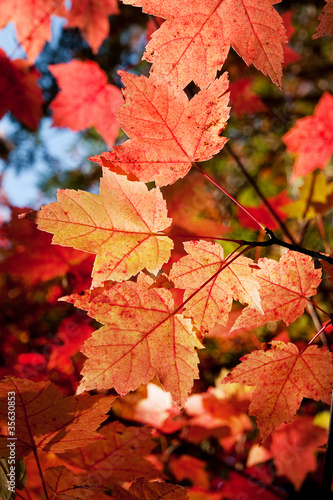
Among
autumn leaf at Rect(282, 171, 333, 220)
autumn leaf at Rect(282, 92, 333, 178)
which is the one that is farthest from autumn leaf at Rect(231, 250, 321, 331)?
autumn leaf at Rect(282, 92, 333, 178)

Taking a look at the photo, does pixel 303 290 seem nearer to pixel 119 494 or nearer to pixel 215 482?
pixel 119 494

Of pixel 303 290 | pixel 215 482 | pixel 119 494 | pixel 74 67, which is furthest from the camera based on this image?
pixel 215 482

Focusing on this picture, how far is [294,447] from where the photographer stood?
1.28m

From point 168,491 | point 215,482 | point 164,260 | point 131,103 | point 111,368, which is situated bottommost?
point 215,482

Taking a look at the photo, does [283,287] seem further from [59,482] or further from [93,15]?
[93,15]

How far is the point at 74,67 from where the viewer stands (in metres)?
1.39

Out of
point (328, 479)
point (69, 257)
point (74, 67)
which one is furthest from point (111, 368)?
point (74, 67)

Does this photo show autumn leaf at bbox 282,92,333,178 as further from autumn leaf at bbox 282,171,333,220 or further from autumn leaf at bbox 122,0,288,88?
autumn leaf at bbox 122,0,288,88

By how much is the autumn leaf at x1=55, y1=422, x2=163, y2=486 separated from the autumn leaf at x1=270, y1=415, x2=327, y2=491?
2.25 feet

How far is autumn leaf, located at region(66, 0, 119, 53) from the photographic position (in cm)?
137

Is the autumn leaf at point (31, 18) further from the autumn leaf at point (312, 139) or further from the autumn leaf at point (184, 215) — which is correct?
the autumn leaf at point (312, 139)

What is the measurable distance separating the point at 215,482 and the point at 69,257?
1.10 m

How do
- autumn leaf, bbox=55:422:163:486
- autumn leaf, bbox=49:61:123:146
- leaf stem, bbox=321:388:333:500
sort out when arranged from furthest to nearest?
1. autumn leaf, bbox=49:61:123:146
2. autumn leaf, bbox=55:422:163:486
3. leaf stem, bbox=321:388:333:500

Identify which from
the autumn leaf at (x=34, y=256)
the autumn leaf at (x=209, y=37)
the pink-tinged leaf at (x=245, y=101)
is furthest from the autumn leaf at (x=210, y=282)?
the pink-tinged leaf at (x=245, y=101)
